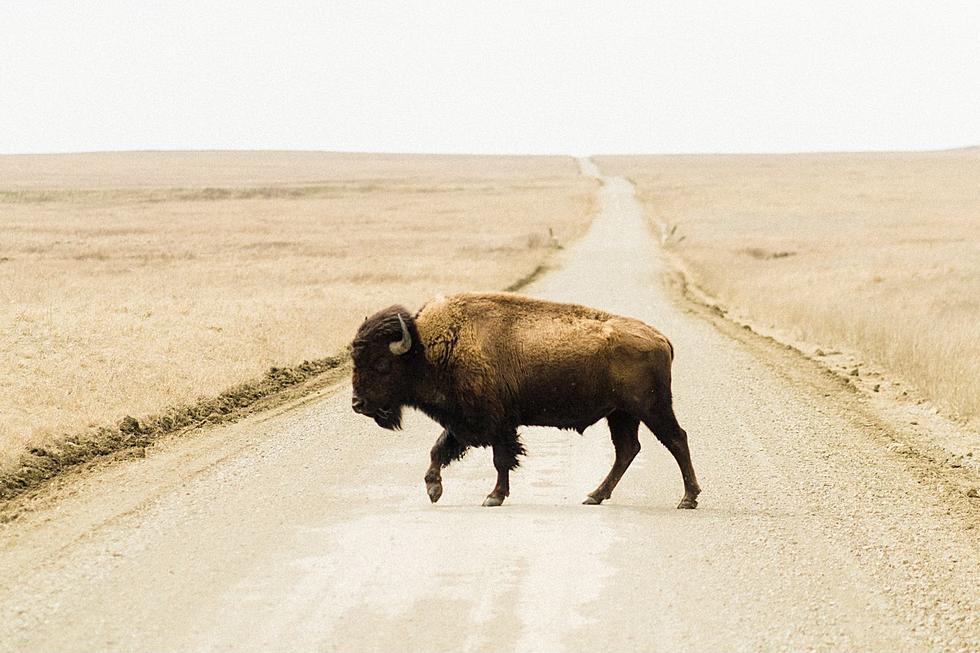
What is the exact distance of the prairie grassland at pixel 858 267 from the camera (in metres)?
17.1

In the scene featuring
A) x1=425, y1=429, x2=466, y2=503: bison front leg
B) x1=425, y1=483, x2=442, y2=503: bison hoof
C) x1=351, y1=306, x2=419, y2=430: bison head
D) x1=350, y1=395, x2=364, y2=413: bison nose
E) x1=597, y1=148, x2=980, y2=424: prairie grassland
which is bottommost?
x1=597, y1=148, x2=980, y2=424: prairie grassland

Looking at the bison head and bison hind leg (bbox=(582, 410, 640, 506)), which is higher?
the bison head

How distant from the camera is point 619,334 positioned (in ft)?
30.3

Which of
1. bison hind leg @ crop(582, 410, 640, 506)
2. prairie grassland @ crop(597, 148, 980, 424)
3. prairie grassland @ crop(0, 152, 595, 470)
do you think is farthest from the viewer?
prairie grassland @ crop(597, 148, 980, 424)

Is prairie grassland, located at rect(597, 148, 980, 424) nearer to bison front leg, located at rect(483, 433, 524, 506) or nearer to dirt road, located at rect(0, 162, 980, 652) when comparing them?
dirt road, located at rect(0, 162, 980, 652)

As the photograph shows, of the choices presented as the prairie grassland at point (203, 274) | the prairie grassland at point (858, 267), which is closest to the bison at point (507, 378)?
the prairie grassland at point (203, 274)

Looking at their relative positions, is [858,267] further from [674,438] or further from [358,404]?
[358,404]

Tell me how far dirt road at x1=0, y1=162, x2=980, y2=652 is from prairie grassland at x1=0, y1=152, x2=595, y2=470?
2883 mm

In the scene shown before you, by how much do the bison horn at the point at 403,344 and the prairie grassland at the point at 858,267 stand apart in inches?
310

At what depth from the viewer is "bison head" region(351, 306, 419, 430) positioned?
924cm

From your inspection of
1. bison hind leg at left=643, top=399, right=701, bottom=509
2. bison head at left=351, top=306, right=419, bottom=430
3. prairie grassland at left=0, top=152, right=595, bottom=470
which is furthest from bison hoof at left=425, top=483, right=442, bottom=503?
prairie grassland at left=0, top=152, right=595, bottom=470

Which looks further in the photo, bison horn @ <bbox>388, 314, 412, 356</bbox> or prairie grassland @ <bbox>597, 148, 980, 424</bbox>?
prairie grassland @ <bbox>597, 148, 980, 424</bbox>

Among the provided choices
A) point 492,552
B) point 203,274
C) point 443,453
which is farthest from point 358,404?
point 203,274

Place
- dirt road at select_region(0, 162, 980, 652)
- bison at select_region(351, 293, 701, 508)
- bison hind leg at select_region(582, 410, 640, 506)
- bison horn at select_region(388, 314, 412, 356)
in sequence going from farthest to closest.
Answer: bison hind leg at select_region(582, 410, 640, 506)
bison at select_region(351, 293, 701, 508)
bison horn at select_region(388, 314, 412, 356)
dirt road at select_region(0, 162, 980, 652)
